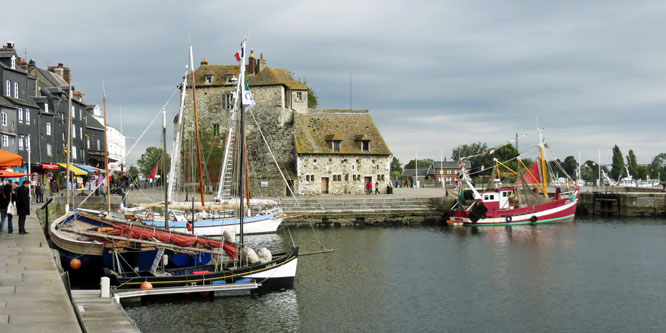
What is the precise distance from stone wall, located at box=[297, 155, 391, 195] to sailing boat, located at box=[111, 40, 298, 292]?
106 ft

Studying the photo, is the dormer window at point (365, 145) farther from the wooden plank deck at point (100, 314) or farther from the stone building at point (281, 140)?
the wooden plank deck at point (100, 314)

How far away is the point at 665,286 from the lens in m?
23.1

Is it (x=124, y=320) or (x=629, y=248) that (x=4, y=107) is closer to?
(x=124, y=320)

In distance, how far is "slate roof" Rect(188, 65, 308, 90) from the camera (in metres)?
56.0

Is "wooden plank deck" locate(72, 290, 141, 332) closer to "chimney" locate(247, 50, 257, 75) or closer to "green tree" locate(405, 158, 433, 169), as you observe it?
"chimney" locate(247, 50, 257, 75)

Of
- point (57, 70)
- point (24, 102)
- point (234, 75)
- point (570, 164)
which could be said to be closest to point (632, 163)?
point (570, 164)

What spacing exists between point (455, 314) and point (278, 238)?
61.3 ft

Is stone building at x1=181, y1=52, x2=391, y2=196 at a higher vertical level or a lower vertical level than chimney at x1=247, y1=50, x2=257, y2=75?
lower

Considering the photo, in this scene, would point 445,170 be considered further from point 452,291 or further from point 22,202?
point 22,202

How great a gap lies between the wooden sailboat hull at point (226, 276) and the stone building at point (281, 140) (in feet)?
107

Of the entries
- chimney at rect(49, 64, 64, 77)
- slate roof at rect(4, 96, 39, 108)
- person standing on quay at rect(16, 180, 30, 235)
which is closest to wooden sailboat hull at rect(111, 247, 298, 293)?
person standing on quay at rect(16, 180, 30, 235)

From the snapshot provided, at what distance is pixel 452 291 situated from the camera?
2208cm

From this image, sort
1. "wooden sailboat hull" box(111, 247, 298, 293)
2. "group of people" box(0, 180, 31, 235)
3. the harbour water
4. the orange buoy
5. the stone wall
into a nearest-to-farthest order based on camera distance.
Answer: the harbour water
"wooden sailboat hull" box(111, 247, 298, 293)
"group of people" box(0, 180, 31, 235)
the orange buoy
the stone wall

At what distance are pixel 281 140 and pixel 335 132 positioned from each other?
510 centimetres
